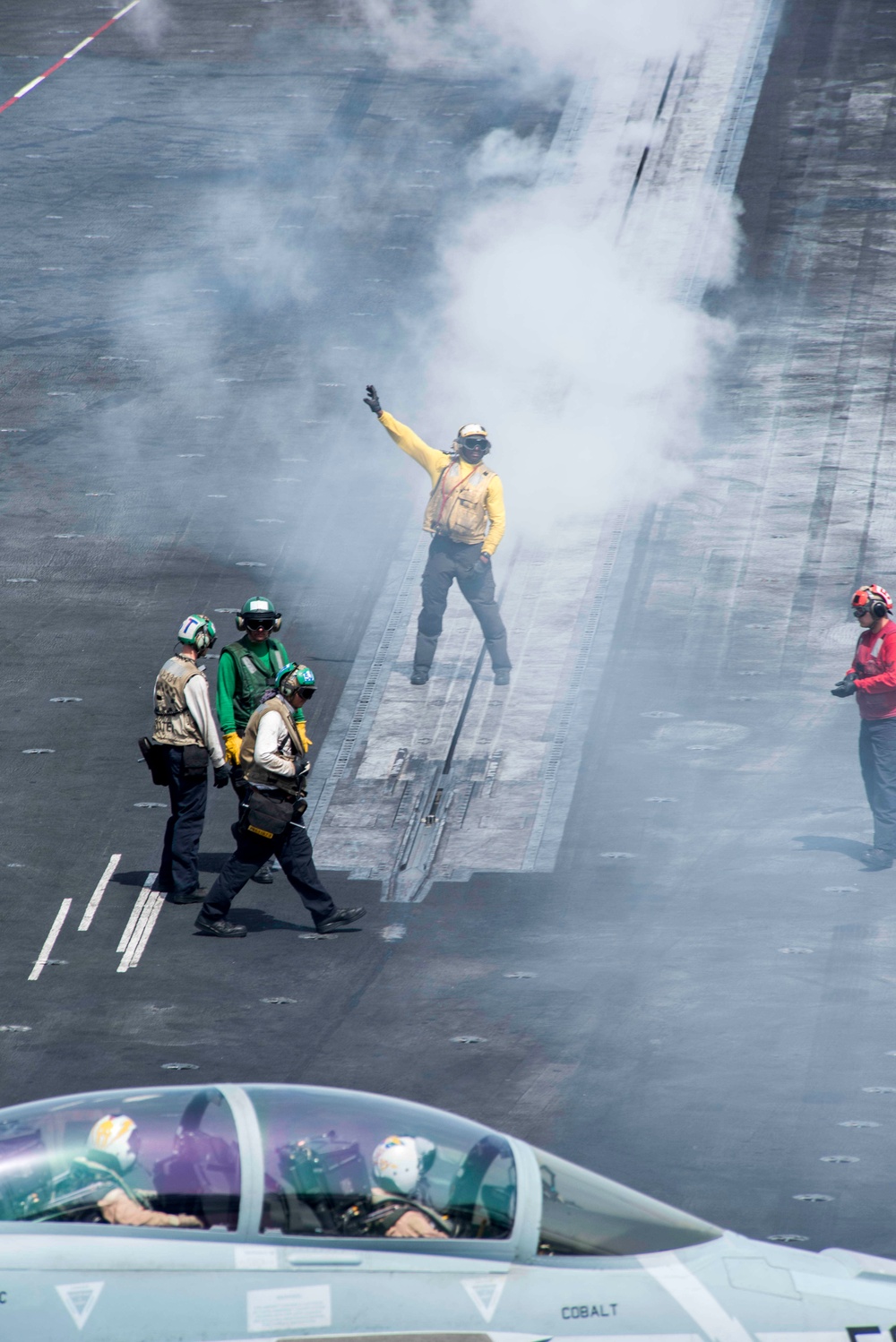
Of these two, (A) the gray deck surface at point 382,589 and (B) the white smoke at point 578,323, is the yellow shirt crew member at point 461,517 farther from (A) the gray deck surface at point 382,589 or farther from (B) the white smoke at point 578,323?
(B) the white smoke at point 578,323

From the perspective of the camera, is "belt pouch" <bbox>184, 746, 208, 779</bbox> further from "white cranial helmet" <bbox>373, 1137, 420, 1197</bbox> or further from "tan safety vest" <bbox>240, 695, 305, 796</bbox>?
"white cranial helmet" <bbox>373, 1137, 420, 1197</bbox>

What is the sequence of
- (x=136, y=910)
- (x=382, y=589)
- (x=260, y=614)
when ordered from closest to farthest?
1. (x=260, y=614)
2. (x=136, y=910)
3. (x=382, y=589)

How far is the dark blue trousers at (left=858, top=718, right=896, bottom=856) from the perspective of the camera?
1268cm

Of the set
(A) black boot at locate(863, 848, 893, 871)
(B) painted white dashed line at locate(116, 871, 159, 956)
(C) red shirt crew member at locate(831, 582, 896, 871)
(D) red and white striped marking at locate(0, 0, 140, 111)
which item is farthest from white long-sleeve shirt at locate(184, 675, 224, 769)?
(D) red and white striped marking at locate(0, 0, 140, 111)

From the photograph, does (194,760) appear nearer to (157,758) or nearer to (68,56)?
(157,758)

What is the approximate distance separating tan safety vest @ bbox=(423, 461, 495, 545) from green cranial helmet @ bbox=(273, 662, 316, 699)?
3553 mm

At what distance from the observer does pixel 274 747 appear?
11.4 metres

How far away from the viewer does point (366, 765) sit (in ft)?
48.4

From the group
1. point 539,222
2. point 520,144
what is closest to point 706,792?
point 539,222

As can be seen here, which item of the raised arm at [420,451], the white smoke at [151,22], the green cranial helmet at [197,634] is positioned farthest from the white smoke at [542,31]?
the green cranial helmet at [197,634]

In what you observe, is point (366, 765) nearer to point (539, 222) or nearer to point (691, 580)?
point (691, 580)

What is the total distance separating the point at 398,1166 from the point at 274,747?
4977 millimetres

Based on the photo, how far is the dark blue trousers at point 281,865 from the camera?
11562 mm

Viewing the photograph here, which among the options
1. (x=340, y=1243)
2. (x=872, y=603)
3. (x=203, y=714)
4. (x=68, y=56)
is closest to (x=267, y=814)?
(x=203, y=714)
